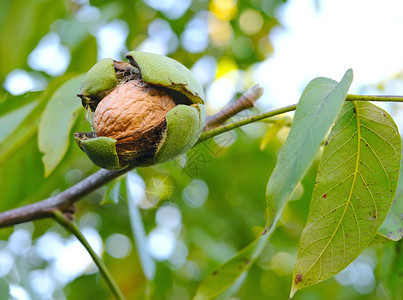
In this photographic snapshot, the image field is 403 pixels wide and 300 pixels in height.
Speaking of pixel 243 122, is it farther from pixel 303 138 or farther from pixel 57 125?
pixel 57 125

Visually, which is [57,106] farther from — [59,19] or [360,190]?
[59,19]

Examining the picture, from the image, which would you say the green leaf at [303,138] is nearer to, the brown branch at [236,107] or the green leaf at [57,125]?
the brown branch at [236,107]

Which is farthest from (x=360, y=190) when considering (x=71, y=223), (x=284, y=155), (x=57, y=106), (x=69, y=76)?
(x=69, y=76)

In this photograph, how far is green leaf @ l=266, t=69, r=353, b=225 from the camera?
1.05 metres

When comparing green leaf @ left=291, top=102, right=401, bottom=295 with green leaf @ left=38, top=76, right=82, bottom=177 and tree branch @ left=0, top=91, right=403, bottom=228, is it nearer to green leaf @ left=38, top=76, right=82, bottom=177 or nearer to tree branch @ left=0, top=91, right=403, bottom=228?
tree branch @ left=0, top=91, right=403, bottom=228

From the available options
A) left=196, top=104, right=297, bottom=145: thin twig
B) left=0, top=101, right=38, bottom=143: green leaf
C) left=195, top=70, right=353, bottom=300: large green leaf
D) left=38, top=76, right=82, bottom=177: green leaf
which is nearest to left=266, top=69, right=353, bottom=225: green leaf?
left=195, top=70, right=353, bottom=300: large green leaf

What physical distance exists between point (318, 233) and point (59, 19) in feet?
7.97

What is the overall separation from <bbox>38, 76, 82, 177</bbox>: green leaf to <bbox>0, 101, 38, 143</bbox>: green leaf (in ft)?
0.87

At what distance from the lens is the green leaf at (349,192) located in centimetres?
132

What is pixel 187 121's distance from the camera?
3.92 ft

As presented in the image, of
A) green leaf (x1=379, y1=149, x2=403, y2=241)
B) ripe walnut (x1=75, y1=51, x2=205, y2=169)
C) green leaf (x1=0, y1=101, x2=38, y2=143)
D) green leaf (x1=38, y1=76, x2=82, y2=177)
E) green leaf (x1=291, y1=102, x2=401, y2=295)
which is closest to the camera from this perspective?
ripe walnut (x1=75, y1=51, x2=205, y2=169)

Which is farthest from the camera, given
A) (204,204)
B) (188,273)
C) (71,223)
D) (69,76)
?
(188,273)

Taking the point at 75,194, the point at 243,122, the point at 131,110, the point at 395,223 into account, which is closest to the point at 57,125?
the point at 75,194

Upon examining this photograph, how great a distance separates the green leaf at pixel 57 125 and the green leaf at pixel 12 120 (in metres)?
0.27
